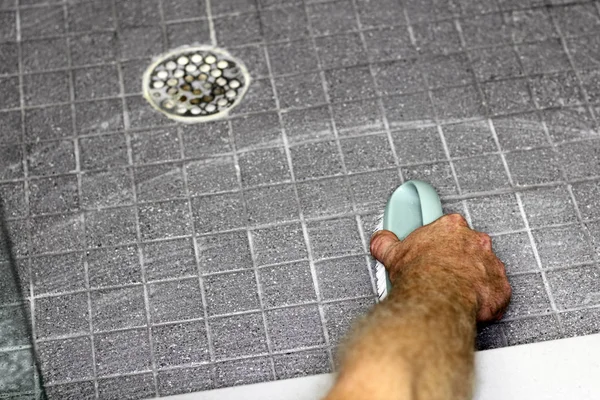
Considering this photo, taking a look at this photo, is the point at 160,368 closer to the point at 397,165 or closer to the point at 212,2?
the point at 397,165

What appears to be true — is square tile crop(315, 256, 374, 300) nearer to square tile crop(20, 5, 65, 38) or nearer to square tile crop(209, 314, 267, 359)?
square tile crop(209, 314, 267, 359)

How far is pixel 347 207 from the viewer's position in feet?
11.6

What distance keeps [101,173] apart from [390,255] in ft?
4.67

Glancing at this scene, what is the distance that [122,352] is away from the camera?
3.23 metres

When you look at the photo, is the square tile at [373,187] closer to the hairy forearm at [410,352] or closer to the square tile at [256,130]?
the square tile at [256,130]

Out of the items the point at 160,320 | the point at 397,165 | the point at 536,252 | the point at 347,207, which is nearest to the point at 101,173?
the point at 160,320

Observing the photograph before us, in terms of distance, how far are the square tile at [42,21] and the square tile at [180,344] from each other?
70.1 inches

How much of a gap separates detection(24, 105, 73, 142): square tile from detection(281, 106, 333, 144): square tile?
1057 mm

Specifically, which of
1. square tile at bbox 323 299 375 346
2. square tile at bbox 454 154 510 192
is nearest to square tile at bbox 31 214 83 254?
square tile at bbox 323 299 375 346

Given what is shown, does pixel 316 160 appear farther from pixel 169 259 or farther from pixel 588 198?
pixel 588 198

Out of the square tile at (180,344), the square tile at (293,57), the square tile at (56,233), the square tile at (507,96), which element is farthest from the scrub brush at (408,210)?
the square tile at (56,233)

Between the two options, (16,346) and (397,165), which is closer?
(16,346)

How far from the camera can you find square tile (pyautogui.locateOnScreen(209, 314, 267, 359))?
3.23 m

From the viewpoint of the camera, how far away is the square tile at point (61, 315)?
129 inches
